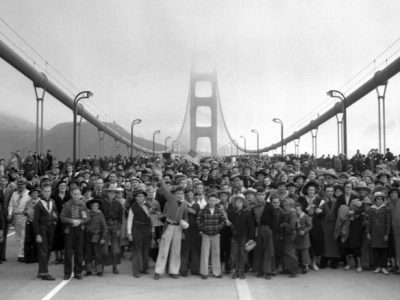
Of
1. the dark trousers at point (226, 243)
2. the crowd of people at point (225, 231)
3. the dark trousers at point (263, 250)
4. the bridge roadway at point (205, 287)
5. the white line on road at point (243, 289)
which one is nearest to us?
the white line on road at point (243, 289)

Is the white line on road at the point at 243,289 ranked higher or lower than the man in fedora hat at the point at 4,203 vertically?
lower

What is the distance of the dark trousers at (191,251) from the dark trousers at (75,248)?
1.64 m

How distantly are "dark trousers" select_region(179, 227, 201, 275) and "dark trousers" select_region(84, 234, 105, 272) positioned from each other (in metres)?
1.31

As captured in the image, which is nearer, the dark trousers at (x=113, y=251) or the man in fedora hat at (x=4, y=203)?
the dark trousers at (x=113, y=251)

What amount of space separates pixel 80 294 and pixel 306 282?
3.35 metres

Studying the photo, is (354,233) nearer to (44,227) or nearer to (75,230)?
(75,230)

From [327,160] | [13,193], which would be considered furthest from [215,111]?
[13,193]

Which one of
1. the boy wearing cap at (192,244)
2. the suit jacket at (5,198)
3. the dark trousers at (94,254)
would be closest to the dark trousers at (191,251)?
the boy wearing cap at (192,244)

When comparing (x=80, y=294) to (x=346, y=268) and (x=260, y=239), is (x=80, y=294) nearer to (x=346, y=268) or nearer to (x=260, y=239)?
(x=260, y=239)

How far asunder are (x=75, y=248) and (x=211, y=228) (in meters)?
2.21

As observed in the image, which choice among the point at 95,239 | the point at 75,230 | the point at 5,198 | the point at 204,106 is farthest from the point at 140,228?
the point at 204,106

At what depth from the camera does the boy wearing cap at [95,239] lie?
1017 centimetres

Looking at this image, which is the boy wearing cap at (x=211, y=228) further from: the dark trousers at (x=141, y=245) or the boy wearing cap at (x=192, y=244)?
the dark trousers at (x=141, y=245)

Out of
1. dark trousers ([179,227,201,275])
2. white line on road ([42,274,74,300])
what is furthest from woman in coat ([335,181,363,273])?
white line on road ([42,274,74,300])
